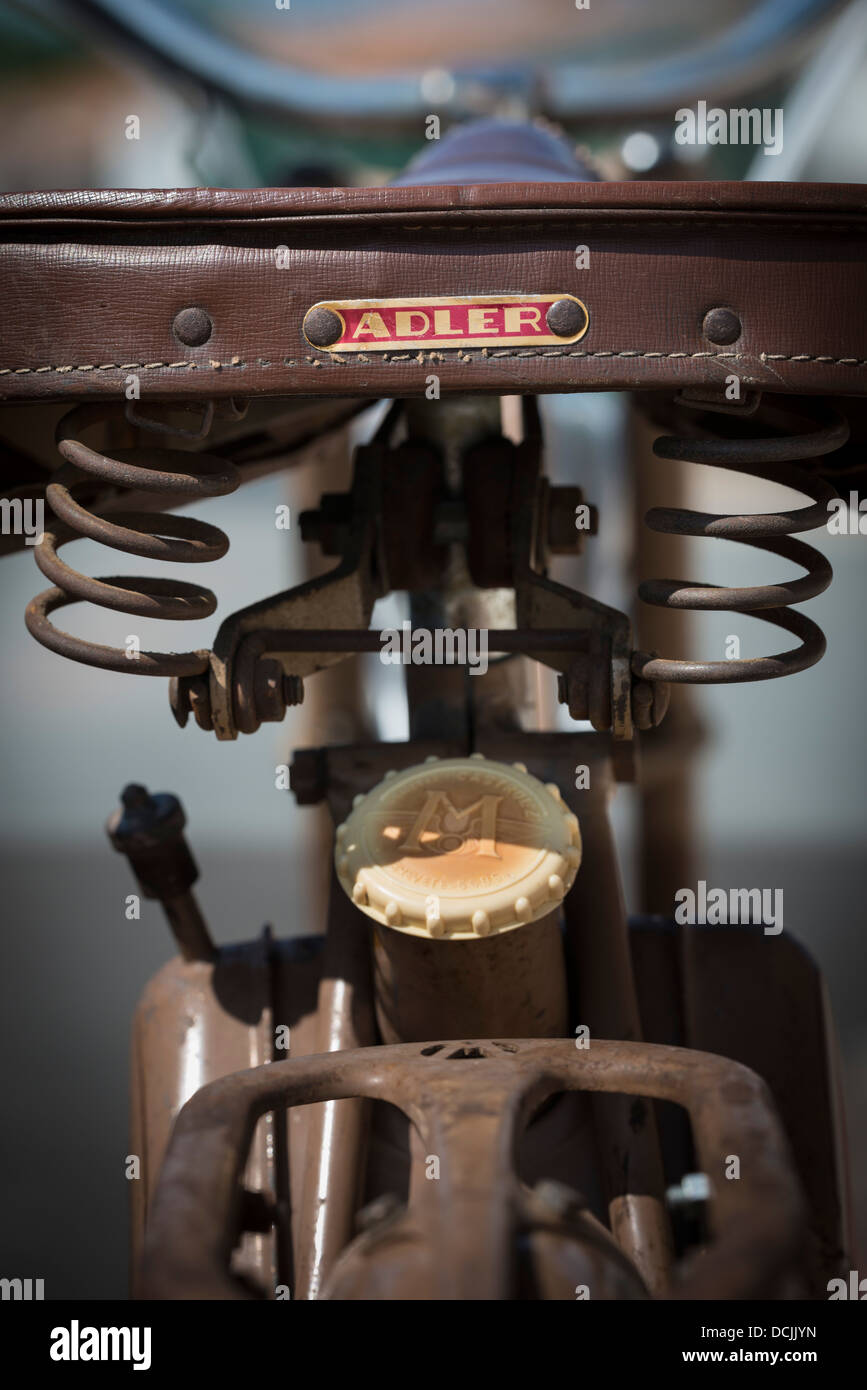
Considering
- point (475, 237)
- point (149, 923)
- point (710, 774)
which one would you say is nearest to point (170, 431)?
point (475, 237)

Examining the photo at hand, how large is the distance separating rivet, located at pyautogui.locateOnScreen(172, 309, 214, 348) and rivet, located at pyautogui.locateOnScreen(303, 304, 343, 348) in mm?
62

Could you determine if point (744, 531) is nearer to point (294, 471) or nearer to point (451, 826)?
point (451, 826)

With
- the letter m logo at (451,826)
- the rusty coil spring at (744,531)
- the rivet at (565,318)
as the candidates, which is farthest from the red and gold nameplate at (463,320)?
the letter m logo at (451,826)

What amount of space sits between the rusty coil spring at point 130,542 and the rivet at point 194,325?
0.06 m

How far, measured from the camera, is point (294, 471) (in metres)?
1.75

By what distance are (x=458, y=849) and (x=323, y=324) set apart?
0.36 m

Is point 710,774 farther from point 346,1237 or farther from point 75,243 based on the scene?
point 75,243

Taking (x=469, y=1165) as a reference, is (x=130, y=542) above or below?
above

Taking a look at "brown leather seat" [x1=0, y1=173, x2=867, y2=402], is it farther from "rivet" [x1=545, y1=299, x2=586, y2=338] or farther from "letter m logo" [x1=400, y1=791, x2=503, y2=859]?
"letter m logo" [x1=400, y1=791, x2=503, y2=859]

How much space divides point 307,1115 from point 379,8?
1.67m

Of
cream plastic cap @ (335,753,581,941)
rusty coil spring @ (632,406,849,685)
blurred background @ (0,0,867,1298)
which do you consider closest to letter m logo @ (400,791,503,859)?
cream plastic cap @ (335,753,581,941)

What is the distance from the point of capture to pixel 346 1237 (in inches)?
35.3

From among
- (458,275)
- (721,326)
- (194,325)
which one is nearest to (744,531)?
(721,326)

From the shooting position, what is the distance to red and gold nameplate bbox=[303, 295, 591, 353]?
0.75 meters
